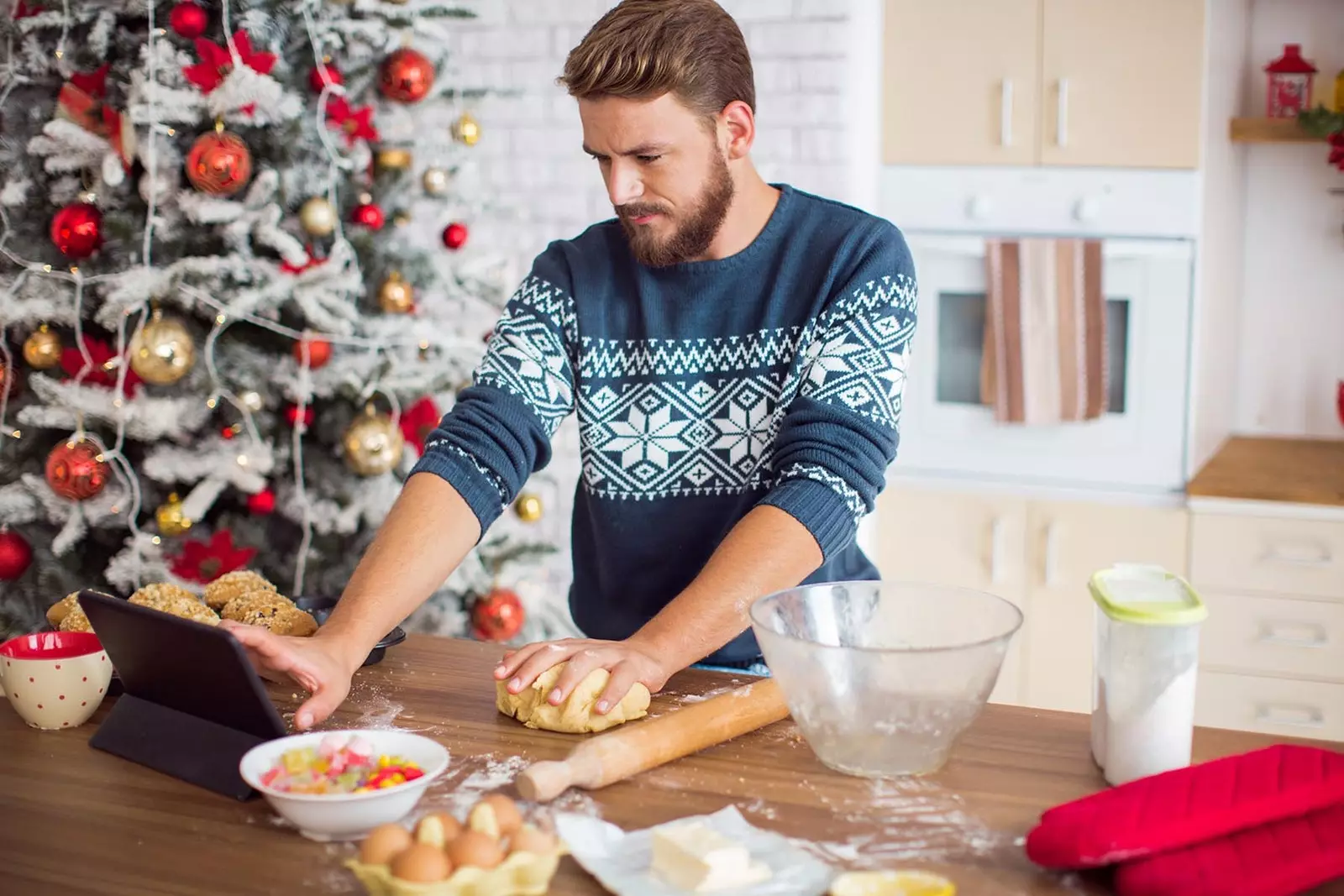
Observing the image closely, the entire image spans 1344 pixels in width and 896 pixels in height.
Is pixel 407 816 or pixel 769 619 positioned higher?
pixel 769 619

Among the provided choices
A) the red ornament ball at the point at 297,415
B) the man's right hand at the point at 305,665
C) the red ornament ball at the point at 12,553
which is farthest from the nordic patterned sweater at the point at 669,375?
the red ornament ball at the point at 12,553

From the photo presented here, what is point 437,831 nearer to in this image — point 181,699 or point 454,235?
point 181,699

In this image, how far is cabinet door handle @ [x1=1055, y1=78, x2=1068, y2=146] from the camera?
2.92 meters

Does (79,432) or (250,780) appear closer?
(250,780)

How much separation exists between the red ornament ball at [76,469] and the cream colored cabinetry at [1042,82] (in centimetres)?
184

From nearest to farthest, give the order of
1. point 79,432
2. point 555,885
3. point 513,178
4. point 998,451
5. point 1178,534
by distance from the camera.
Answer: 1. point 555,885
2. point 79,432
3. point 1178,534
4. point 998,451
5. point 513,178

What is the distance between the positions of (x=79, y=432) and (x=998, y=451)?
6.44ft

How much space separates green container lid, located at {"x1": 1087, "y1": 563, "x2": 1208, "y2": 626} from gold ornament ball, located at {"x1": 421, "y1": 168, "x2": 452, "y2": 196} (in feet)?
6.25

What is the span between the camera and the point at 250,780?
3.51ft

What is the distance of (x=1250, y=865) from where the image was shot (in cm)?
91

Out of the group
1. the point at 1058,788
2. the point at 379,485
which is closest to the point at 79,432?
the point at 379,485

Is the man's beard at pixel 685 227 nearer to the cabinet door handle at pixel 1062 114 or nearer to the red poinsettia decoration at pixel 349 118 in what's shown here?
the red poinsettia decoration at pixel 349 118

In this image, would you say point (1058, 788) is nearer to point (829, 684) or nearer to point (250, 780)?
point (829, 684)

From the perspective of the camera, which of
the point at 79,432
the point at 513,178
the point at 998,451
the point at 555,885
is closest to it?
the point at 555,885
